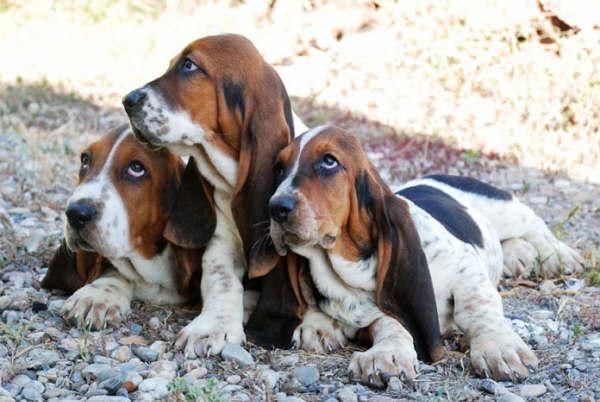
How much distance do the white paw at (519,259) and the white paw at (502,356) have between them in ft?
5.71

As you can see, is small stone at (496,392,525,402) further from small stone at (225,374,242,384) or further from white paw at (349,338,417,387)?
small stone at (225,374,242,384)

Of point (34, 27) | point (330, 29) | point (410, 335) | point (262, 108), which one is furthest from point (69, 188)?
point (34, 27)

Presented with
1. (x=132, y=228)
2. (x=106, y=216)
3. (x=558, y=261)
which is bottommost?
(x=558, y=261)

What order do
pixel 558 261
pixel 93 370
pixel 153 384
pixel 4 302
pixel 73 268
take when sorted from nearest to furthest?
pixel 153 384, pixel 93 370, pixel 4 302, pixel 73 268, pixel 558 261

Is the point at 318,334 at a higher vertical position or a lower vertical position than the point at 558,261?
higher

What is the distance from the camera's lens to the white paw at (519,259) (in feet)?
20.4

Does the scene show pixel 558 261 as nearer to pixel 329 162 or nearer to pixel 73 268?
pixel 329 162

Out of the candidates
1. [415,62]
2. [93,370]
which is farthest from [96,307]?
[415,62]

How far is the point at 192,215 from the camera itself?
500 cm

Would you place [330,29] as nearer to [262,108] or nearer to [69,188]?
[69,188]

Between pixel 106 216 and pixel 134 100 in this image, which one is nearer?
pixel 134 100

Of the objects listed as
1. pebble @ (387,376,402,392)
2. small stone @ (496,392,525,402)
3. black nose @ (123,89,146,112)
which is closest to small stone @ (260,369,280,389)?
pebble @ (387,376,402,392)

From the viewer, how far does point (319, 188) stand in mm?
4379

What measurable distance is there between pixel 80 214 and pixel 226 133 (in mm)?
762
